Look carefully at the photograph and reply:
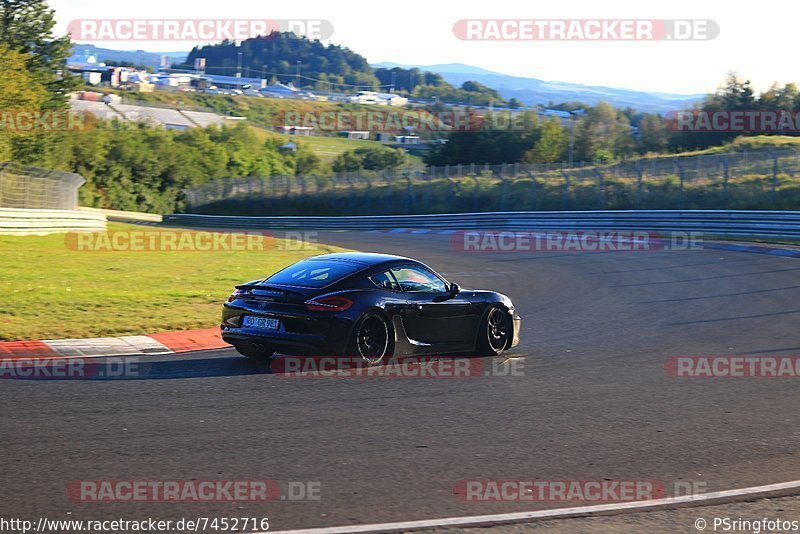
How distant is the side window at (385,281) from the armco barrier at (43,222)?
1695 centimetres

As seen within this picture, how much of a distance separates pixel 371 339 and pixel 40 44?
6976 centimetres

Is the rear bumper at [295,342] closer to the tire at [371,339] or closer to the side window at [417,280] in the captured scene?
the tire at [371,339]

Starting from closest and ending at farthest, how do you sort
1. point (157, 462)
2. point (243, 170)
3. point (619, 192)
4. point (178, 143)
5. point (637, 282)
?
point (157, 462)
point (637, 282)
point (619, 192)
point (178, 143)
point (243, 170)

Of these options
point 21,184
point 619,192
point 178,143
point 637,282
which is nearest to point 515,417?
point 637,282

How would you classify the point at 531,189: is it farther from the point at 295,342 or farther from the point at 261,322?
the point at 295,342

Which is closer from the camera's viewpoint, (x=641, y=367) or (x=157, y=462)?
(x=157, y=462)

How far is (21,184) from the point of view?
27.2 metres

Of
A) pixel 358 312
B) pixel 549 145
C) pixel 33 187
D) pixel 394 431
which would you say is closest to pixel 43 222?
pixel 33 187

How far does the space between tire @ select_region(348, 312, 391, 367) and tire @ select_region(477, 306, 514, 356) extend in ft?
5.19

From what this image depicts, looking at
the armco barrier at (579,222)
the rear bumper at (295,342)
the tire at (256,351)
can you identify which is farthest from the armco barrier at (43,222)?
the armco barrier at (579,222)

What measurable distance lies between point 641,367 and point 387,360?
3.05 meters

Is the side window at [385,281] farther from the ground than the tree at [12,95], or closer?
closer

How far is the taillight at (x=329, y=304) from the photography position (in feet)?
33.8

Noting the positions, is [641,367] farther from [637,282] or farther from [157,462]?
[637,282]
